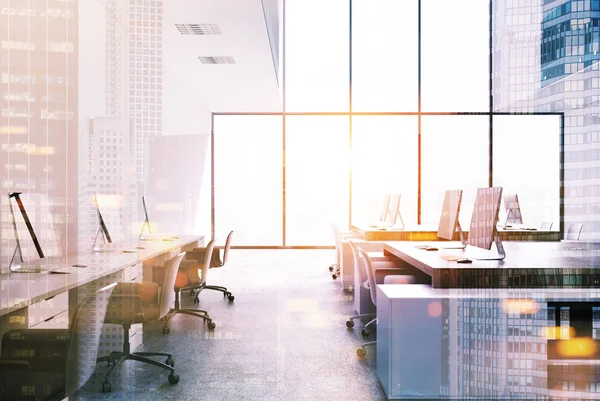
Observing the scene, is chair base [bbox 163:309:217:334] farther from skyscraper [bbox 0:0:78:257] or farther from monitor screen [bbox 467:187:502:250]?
monitor screen [bbox 467:187:502:250]

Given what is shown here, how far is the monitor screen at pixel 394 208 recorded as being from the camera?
5641 mm

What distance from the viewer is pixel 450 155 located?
30.7 feet

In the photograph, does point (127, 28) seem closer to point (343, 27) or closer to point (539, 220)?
point (343, 27)

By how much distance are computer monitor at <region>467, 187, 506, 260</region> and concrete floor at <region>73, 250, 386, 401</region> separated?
118 cm

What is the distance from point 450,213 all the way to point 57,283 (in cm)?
290

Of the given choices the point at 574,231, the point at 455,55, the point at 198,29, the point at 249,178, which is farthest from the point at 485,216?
the point at 249,178

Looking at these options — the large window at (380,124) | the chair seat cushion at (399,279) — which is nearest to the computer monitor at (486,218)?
the chair seat cushion at (399,279)

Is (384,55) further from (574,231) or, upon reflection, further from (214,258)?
(214,258)

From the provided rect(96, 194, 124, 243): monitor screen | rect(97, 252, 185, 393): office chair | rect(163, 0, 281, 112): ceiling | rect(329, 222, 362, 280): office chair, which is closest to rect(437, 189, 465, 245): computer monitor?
rect(97, 252, 185, 393): office chair

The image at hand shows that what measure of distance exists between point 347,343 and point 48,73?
10.9 feet

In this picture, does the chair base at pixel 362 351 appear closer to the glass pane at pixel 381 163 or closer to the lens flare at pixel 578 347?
the lens flare at pixel 578 347

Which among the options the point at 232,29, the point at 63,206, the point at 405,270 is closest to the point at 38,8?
the point at 63,206

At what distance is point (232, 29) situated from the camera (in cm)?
524

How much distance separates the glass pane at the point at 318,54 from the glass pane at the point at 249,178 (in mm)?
921
